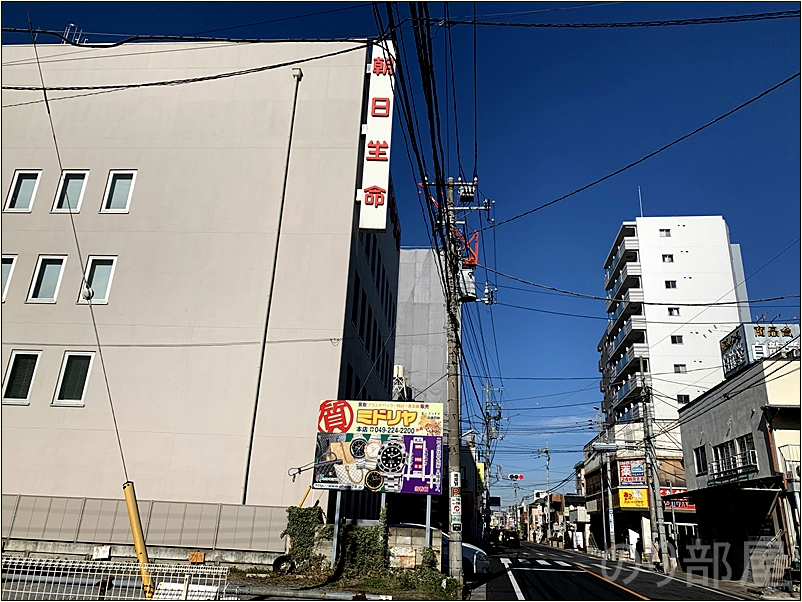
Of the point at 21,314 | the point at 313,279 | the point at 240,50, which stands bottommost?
the point at 21,314

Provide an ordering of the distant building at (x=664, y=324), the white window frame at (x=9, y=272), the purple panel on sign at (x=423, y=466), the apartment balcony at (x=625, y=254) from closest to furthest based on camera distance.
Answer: the purple panel on sign at (x=423, y=466) → the white window frame at (x=9, y=272) → the distant building at (x=664, y=324) → the apartment balcony at (x=625, y=254)

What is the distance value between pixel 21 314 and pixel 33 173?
639 cm

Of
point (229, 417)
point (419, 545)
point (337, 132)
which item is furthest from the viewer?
point (337, 132)

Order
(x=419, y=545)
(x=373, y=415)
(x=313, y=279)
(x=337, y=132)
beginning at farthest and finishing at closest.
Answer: (x=337, y=132) < (x=313, y=279) < (x=373, y=415) < (x=419, y=545)

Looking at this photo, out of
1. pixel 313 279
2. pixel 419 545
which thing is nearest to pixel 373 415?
pixel 419 545

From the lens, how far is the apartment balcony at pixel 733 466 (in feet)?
72.0

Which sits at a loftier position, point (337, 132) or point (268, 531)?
point (337, 132)

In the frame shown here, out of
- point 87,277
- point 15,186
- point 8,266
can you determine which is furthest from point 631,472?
point 15,186

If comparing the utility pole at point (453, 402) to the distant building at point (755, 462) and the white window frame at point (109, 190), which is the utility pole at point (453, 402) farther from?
the white window frame at point (109, 190)

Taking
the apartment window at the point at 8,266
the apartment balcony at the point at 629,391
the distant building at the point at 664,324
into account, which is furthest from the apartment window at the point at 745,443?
the apartment window at the point at 8,266

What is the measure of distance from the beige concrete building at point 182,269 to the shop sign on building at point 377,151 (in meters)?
0.44

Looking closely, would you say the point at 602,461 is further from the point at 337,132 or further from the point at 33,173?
the point at 33,173

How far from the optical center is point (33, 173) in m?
23.1

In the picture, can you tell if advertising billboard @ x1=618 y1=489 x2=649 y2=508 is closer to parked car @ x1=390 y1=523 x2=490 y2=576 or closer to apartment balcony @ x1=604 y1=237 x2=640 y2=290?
apartment balcony @ x1=604 y1=237 x2=640 y2=290
